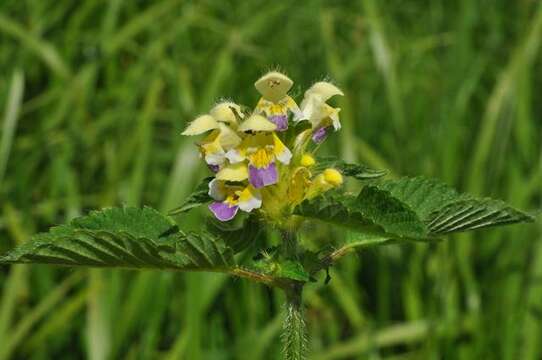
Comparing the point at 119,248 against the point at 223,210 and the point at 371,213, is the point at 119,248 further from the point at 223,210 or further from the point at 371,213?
the point at 371,213

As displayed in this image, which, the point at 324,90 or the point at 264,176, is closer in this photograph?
the point at 264,176

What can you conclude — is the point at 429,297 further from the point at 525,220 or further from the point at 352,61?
the point at 525,220

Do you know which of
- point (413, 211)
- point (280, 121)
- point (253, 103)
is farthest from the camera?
point (253, 103)

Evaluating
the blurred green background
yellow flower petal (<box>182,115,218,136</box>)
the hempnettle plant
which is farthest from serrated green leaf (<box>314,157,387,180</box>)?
the blurred green background

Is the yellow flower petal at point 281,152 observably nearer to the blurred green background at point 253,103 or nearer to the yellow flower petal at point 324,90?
the yellow flower petal at point 324,90

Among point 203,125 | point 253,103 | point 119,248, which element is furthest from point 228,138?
point 253,103

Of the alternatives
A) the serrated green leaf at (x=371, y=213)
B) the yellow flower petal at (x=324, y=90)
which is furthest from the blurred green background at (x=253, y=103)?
the serrated green leaf at (x=371, y=213)
